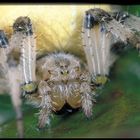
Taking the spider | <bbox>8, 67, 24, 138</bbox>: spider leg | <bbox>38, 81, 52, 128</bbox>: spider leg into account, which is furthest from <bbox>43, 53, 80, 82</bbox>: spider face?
<bbox>8, 67, 24, 138</bbox>: spider leg

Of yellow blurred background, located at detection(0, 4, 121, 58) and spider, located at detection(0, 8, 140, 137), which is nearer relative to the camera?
spider, located at detection(0, 8, 140, 137)

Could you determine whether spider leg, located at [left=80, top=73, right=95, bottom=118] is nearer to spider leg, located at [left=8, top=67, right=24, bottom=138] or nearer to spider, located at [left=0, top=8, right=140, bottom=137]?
spider, located at [left=0, top=8, right=140, bottom=137]

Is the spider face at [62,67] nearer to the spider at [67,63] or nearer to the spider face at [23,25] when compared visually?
the spider at [67,63]

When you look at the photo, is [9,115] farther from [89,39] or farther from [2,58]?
[89,39]

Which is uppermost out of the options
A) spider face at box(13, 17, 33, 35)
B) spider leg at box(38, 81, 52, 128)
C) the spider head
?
spider face at box(13, 17, 33, 35)

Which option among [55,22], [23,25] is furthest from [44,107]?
[55,22]

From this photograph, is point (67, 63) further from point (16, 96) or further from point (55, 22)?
point (16, 96)

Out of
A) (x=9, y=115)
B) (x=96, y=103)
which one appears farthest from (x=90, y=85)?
(x=9, y=115)

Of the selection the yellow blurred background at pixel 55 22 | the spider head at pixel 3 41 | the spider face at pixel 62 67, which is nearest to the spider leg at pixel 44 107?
the spider face at pixel 62 67
